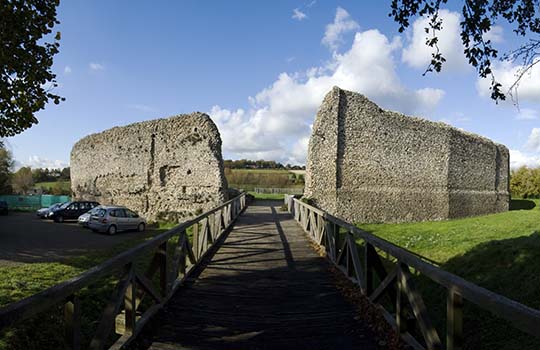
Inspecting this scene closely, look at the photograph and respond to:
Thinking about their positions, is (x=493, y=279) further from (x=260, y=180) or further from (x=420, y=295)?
(x=260, y=180)

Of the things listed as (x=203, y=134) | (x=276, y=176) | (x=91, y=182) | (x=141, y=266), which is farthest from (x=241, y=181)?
(x=141, y=266)

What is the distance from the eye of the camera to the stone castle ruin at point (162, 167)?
2128 cm

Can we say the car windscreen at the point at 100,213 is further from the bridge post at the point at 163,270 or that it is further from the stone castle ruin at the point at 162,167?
the bridge post at the point at 163,270

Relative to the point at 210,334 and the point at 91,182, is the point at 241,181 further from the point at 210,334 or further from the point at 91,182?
the point at 210,334

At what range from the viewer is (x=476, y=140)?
2603 cm

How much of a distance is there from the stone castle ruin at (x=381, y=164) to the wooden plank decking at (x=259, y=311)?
42.9ft

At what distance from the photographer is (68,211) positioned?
24406 millimetres

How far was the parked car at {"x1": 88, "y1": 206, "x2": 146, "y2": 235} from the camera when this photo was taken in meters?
18.5

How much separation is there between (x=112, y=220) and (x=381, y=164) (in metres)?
14.7

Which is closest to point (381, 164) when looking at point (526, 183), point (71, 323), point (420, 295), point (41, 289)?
point (41, 289)

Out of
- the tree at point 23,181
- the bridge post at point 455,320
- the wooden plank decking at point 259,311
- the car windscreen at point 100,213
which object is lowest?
the wooden plank decking at point 259,311

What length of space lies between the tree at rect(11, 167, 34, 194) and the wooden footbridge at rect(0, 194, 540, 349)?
61.5 m

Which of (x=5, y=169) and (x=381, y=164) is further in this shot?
(x=5, y=169)

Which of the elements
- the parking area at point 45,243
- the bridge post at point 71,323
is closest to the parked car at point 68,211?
the parking area at point 45,243
